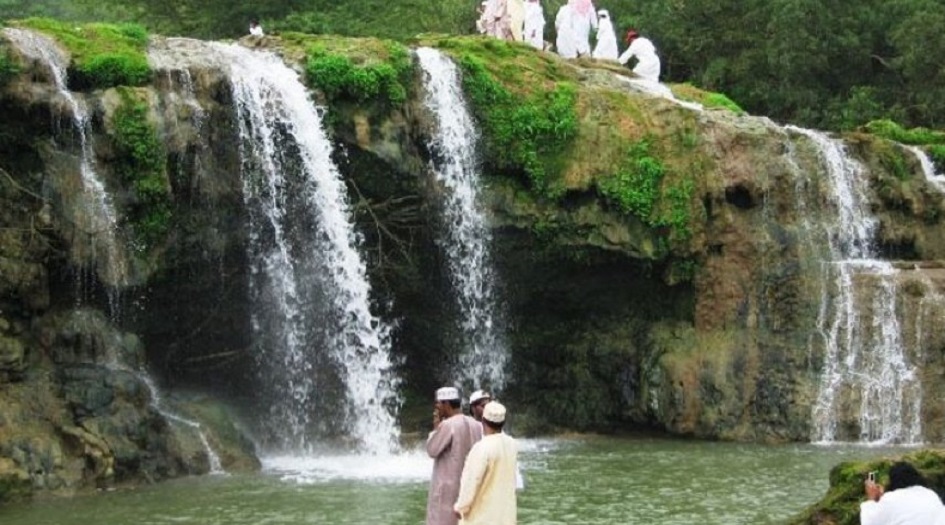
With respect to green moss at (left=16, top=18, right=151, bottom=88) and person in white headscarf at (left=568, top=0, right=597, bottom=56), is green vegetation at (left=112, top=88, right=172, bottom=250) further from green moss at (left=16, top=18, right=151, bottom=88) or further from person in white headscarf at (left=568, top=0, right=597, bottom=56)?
person in white headscarf at (left=568, top=0, right=597, bottom=56)

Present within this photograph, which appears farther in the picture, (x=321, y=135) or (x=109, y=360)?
(x=321, y=135)

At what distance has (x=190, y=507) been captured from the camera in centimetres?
1697

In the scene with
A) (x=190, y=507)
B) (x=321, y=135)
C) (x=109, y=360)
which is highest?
(x=321, y=135)

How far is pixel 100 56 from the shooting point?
68.6ft

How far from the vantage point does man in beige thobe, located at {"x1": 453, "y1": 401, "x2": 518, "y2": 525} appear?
385 inches

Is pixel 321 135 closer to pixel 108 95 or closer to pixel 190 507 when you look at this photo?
pixel 108 95

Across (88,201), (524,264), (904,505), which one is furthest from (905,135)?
(904,505)

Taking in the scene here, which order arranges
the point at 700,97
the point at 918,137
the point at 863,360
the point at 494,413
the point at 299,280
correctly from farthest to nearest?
the point at 918,137, the point at 700,97, the point at 863,360, the point at 299,280, the point at 494,413

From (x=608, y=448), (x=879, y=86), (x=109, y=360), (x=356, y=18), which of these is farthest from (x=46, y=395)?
(x=879, y=86)

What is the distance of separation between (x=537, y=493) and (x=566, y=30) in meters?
14.9

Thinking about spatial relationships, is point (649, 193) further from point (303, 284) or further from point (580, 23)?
point (580, 23)

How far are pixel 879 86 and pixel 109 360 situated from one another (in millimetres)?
25153

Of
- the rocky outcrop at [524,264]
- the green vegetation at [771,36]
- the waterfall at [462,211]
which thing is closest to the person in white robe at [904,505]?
the rocky outcrop at [524,264]

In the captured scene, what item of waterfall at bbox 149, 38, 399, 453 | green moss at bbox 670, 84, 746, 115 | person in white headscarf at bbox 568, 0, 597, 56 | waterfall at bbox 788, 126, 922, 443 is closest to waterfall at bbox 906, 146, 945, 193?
waterfall at bbox 788, 126, 922, 443
